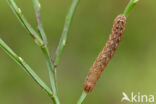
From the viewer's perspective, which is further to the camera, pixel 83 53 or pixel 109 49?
pixel 83 53

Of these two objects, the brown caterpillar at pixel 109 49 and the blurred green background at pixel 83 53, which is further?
the blurred green background at pixel 83 53

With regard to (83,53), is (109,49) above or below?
above

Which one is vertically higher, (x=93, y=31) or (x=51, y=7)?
(x=51, y=7)

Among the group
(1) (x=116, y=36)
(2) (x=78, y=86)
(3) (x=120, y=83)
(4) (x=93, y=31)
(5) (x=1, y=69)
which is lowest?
(3) (x=120, y=83)

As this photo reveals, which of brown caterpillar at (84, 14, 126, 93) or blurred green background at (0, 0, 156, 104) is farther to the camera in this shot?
blurred green background at (0, 0, 156, 104)

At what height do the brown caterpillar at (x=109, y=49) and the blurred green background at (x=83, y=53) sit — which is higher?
the brown caterpillar at (x=109, y=49)

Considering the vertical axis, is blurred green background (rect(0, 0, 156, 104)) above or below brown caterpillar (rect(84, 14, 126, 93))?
below

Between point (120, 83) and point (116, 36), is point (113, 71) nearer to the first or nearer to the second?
point (120, 83)

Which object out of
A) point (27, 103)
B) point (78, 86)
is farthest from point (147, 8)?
point (27, 103)
